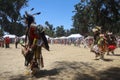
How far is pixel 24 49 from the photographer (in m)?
11.6

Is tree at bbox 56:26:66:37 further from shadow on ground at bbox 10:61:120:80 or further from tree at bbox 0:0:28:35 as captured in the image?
shadow on ground at bbox 10:61:120:80

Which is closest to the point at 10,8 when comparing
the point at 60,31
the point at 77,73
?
the point at 77,73

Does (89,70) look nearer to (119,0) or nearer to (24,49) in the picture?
(24,49)

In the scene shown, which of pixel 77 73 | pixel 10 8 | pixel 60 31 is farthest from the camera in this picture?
pixel 60 31

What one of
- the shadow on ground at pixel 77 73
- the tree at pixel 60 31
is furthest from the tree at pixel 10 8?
the tree at pixel 60 31

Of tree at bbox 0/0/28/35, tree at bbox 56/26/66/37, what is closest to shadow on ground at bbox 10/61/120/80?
tree at bbox 0/0/28/35

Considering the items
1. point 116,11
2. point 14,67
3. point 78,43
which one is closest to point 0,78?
point 14,67

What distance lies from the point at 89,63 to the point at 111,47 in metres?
5.19

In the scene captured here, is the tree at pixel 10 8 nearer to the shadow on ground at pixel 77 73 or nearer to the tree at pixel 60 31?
the shadow on ground at pixel 77 73

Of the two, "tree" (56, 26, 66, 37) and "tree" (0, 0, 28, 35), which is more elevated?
"tree" (56, 26, 66, 37)

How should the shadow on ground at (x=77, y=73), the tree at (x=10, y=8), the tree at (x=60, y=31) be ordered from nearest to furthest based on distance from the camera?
the shadow on ground at (x=77, y=73)
the tree at (x=10, y=8)
the tree at (x=60, y=31)

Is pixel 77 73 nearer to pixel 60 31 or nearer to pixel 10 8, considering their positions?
pixel 10 8

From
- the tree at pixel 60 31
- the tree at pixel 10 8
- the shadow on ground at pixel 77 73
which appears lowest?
the shadow on ground at pixel 77 73

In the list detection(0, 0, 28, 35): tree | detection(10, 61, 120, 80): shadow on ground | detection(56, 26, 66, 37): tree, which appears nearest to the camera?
detection(10, 61, 120, 80): shadow on ground
